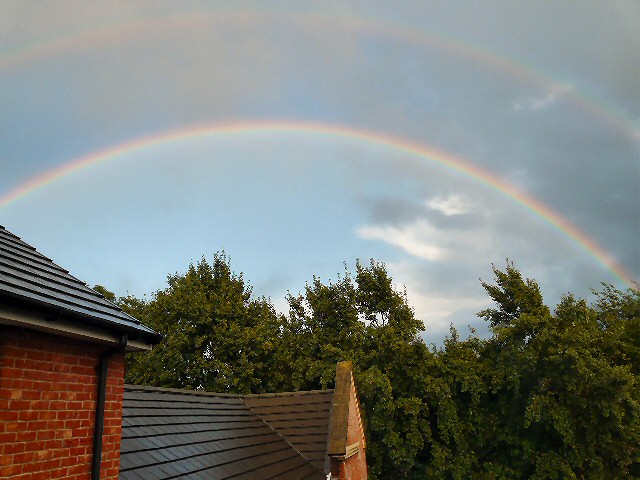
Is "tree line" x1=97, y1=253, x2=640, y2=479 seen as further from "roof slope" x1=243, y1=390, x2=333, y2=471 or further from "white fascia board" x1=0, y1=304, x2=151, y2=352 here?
"white fascia board" x1=0, y1=304, x2=151, y2=352

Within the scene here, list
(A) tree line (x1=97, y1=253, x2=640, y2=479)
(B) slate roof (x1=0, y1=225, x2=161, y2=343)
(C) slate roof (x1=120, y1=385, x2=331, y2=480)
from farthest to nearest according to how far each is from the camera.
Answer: (A) tree line (x1=97, y1=253, x2=640, y2=479) < (C) slate roof (x1=120, y1=385, x2=331, y2=480) < (B) slate roof (x1=0, y1=225, x2=161, y2=343)

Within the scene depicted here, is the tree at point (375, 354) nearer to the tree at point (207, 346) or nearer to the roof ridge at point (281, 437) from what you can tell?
the tree at point (207, 346)

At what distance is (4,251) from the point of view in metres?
5.14

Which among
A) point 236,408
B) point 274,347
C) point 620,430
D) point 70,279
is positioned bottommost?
point 620,430

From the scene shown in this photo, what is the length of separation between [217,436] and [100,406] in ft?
21.9

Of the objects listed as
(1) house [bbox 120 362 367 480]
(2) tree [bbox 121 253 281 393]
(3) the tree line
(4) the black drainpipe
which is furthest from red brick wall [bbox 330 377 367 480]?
(2) tree [bbox 121 253 281 393]

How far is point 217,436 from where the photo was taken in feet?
35.6

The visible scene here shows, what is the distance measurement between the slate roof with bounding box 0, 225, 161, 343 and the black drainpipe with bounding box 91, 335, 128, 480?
252 mm

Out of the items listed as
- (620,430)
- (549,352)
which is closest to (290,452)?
(549,352)

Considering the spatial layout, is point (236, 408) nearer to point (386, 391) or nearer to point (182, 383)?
point (386, 391)

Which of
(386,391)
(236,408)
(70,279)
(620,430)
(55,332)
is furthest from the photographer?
(386,391)

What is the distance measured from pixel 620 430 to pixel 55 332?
864 inches

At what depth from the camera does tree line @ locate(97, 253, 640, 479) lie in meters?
18.8

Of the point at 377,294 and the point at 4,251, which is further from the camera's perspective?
the point at 377,294
